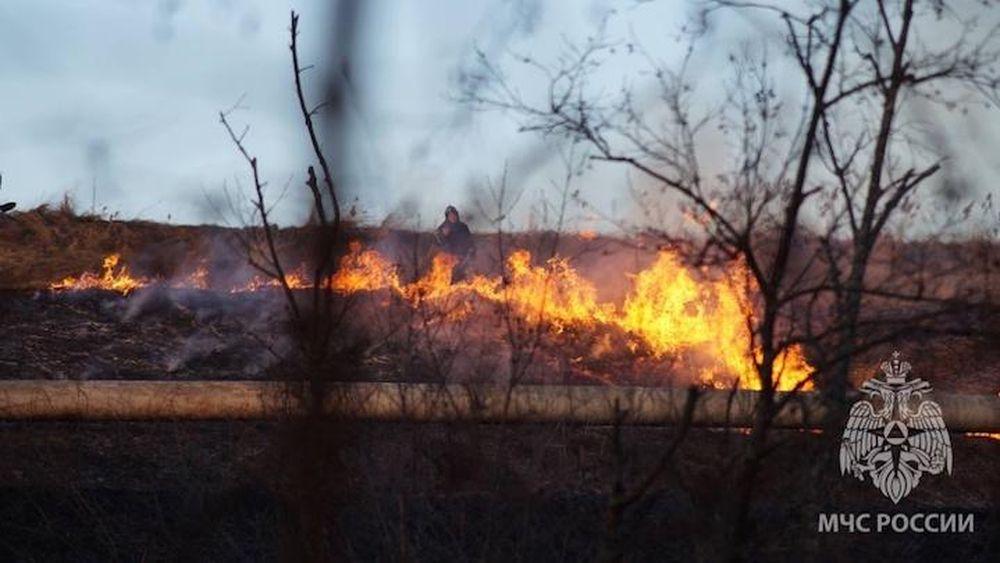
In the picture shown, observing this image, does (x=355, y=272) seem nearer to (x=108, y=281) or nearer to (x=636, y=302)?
(x=636, y=302)

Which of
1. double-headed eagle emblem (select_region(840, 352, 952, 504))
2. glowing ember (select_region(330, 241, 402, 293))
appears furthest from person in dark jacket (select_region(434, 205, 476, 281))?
double-headed eagle emblem (select_region(840, 352, 952, 504))

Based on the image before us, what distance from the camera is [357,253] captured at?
5.09 m

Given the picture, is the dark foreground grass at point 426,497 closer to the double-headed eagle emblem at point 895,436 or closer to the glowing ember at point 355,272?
the double-headed eagle emblem at point 895,436

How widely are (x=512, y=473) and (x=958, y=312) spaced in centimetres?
271

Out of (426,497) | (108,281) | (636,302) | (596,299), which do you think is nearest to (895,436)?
(426,497)

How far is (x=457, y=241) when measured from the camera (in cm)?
1164

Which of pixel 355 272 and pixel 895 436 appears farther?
pixel 895 436

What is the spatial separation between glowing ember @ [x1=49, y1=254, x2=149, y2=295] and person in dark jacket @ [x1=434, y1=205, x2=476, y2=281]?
4034mm

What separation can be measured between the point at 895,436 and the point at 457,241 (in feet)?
16.4

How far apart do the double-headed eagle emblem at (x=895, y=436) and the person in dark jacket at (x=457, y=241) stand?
3731 millimetres

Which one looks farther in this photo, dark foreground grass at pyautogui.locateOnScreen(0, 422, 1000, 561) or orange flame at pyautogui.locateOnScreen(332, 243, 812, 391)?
orange flame at pyautogui.locateOnScreen(332, 243, 812, 391)

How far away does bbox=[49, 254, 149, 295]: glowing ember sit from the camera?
13.4m

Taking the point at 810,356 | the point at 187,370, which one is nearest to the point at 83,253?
the point at 187,370

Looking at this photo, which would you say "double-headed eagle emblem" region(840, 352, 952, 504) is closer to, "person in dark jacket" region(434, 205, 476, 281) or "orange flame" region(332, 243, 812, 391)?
"orange flame" region(332, 243, 812, 391)
